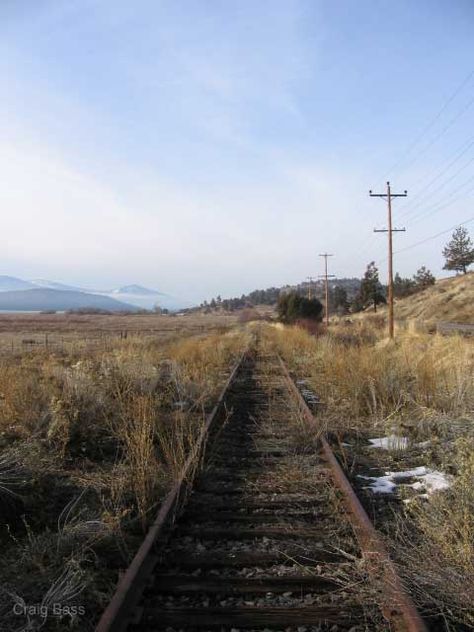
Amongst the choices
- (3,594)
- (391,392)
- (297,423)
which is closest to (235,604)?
(3,594)

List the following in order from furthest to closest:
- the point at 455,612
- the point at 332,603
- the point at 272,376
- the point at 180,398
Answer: the point at 272,376
the point at 180,398
the point at 332,603
the point at 455,612

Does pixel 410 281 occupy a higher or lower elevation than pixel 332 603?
higher

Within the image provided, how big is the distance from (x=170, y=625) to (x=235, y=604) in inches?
16.9

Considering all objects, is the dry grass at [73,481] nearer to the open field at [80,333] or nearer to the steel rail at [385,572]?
the steel rail at [385,572]

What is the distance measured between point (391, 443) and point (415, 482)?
123 centimetres

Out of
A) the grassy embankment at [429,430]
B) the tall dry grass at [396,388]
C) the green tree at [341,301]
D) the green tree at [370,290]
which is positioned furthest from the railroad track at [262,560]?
the green tree at [341,301]

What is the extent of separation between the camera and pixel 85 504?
4746mm

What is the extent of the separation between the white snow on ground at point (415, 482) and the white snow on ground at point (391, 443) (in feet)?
2.01

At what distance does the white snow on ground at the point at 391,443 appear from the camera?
21.3 ft

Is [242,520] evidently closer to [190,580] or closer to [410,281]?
[190,580]

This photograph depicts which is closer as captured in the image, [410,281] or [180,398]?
[180,398]

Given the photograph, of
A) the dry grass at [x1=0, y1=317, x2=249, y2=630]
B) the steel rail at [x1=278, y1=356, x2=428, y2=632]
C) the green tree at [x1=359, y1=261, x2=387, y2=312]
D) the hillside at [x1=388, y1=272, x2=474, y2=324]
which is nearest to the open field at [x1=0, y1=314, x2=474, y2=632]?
the dry grass at [x1=0, y1=317, x2=249, y2=630]

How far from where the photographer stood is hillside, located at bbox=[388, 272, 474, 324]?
57.0 m

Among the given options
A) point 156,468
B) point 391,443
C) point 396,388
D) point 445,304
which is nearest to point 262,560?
point 156,468
